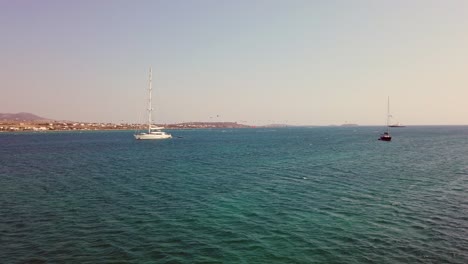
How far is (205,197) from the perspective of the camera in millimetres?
39125

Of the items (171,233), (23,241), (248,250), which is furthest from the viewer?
(171,233)

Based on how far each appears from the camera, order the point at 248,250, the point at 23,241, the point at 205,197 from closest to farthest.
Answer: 1. the point at 248,250
2. the point at 23,241
3. the point at 205,197

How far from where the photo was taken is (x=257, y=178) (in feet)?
177

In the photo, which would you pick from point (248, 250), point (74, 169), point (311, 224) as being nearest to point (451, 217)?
point (311, 224)

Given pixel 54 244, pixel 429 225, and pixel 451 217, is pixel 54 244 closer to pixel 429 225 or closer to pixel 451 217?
pixel 429 225

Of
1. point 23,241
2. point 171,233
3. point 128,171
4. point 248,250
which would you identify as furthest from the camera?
point 128,171

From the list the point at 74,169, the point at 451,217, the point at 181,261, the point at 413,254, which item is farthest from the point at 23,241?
the point at 74,169

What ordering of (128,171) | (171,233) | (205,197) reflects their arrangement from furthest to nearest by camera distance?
(128,171), (205,197), (171,233)

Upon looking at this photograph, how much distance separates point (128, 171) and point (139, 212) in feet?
106

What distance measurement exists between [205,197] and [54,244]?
60.6 ft

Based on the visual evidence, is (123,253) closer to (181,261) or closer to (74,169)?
(181,261)

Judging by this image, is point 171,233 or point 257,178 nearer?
point 171,233

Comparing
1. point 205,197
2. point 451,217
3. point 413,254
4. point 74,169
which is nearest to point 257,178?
point 205,197

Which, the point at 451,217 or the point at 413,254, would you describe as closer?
the point at 413,254
